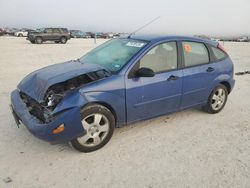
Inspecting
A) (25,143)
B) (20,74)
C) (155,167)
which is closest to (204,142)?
(155,167)

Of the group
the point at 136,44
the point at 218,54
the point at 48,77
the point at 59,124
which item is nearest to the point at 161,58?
the point at 136,44

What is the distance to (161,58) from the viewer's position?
4164mm

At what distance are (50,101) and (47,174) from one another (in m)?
0.96

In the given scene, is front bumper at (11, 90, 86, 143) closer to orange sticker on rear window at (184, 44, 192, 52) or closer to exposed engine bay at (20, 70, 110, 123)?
exposed engine bay at (20, 70, 110, 123)

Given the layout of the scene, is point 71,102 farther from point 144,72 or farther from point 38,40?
point 38,40

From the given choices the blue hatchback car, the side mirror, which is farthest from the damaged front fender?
the side mirror

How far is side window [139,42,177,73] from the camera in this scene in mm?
3977

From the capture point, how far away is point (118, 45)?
4.52 m

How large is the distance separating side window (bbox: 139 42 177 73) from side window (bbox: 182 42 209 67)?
10.1 inches

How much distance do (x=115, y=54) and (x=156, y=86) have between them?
0.93 m

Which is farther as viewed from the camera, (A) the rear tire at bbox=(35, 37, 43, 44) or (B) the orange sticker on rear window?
(A) the rear tire at bbox=(35, 37, 43, 44)

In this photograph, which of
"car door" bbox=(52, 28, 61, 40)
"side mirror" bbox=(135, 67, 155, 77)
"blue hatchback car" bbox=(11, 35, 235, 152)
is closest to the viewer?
"blue hatchback car" bbox=(11, 35, 235, 152)

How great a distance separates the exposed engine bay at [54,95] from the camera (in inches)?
131

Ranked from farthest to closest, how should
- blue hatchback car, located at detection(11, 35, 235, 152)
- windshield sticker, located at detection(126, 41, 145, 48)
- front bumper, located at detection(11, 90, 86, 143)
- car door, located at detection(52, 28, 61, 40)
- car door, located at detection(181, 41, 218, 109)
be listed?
car door, located at detection(52, 28, 61, 40) → car door, located at detection(181, 41, 218, 109) → windshield sticker, located at detection(126, 41, 145, 48) → blue hatchback car, located at detection(11, 35, 235, 152) → front bumper, located at detection(11, 90, 86, 143)
